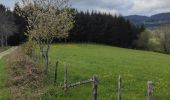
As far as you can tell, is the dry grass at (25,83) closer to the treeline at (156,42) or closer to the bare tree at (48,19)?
the bare tree at (48,19)

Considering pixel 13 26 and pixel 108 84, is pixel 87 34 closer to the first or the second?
pixel 13 26

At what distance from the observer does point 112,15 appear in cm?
14238

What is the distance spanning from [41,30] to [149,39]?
10982 cm

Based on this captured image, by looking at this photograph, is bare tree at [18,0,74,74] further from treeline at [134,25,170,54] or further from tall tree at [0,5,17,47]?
treeline at [134,25,170,54]

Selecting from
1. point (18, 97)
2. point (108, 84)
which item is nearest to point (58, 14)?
point (108, 84)

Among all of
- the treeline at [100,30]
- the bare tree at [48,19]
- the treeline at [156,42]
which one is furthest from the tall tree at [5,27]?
the bare tree at [48,19]

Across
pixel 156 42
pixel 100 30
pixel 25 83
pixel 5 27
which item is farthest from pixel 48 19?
pixel 156 42

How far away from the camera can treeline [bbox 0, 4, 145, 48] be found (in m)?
126

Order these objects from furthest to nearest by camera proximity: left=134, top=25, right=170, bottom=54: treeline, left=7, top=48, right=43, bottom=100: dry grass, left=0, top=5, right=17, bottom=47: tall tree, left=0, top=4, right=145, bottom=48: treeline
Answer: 1. left=134, top=25, right=170, bottom=54: treeline
2. left=0, top=4, right=145, bottom=48: treeline
3. left=0, top=5, right=17, bottom=47: tall tree
4. left=7, top=48, right=43, bottom=100: dry grass

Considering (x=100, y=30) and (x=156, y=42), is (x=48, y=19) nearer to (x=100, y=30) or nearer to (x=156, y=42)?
(x=100, y=30)

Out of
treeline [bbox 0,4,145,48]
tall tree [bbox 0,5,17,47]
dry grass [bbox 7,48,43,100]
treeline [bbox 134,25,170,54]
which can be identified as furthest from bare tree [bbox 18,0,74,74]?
treeline [bbox 134,25,170,54]

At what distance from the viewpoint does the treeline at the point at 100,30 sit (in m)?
126

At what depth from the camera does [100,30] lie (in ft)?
431

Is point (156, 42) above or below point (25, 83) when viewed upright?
below
